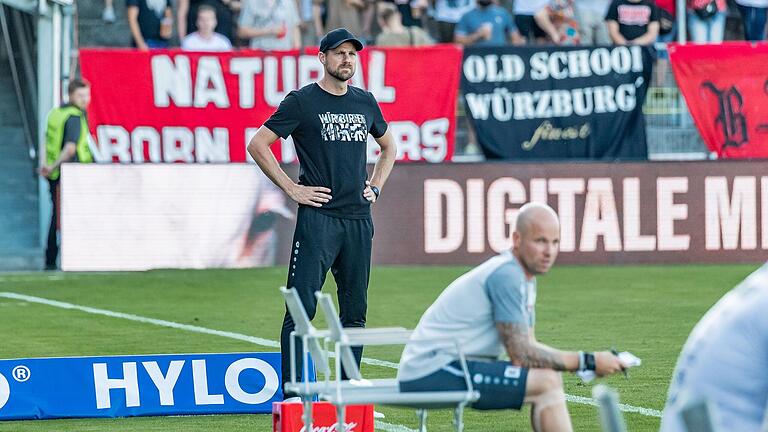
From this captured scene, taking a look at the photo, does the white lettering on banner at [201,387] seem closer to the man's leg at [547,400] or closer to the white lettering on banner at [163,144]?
the man's leg at [547,400]

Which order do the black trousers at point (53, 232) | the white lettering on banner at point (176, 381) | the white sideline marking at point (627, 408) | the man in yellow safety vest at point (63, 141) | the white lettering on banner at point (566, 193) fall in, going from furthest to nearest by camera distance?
the white lettering on banner at point (566, 193) → the black trousers at point (53, 232) → the man in yellow safety vest at point (63, 141) → the white sideline marking at point (627, 408) → the white lettering on banner at point (176, 381)

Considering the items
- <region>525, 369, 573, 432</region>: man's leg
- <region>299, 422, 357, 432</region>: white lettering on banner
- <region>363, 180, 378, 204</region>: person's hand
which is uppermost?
<region>363, 180, 378, 204</region>: person's hand

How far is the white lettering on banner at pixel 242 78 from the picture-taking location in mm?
20344

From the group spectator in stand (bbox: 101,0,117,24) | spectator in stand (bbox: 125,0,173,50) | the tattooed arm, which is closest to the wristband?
the tattooed arm

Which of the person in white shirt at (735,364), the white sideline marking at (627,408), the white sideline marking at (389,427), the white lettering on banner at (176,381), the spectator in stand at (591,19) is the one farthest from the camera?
the spectator in stand at (591,19)

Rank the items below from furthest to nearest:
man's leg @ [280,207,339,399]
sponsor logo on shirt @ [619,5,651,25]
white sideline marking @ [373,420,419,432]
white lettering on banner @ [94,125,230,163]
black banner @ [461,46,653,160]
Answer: sponsor logo on shirt @ [619,5,651,25] < black banner @ [461,46,653,160] < white lettering on banner @ [94,125,230,163] < man's leg @ [280,207,339,399] < white sideline marking @ [373,420,419,432]

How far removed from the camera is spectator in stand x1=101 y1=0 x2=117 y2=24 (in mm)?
22719

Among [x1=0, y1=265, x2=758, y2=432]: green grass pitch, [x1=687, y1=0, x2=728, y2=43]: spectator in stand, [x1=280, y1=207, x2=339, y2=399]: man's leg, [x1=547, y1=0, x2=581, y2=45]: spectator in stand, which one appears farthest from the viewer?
[x1=547, y1=0, x2=581, y2=45]: spectator in stand

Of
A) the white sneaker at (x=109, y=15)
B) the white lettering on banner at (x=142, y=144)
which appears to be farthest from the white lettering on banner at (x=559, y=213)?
the white sneaker at (x=109, y=15)

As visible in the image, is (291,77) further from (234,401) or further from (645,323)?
(234,401)

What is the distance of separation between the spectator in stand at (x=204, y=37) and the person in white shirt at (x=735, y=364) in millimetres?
16951

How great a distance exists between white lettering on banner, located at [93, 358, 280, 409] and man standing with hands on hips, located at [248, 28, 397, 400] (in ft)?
0.96

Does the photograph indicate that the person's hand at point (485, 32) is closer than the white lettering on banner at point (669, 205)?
No

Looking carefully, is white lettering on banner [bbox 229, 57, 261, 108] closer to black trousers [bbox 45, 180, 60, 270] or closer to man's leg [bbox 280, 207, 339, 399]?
black trousers [bbox 45, 180, 60, 270]
